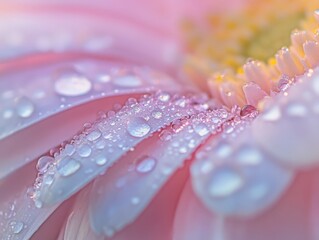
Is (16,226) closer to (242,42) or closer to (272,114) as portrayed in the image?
(272,114)

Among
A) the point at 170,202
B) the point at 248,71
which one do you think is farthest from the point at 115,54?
the point at 170,202

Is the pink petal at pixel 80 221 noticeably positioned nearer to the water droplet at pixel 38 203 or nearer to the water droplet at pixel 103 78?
the water droplet at pixel 38 203

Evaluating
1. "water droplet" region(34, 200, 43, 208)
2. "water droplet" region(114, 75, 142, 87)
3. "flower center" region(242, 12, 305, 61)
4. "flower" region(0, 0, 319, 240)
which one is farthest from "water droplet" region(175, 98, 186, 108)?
"flower center" region(242, 12, 305, 61)

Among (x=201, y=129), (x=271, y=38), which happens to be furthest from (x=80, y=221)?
(x=271, y=38)

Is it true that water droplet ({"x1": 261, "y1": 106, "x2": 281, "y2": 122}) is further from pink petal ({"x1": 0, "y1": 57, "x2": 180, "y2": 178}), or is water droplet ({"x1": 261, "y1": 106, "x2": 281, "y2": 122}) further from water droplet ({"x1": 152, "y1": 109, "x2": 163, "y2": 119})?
pink petal ({"x1": 0, "y1": 57, "x2": 180, "y2": 178})

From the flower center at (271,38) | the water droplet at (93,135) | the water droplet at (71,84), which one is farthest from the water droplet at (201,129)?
the flower center at (271,38)
